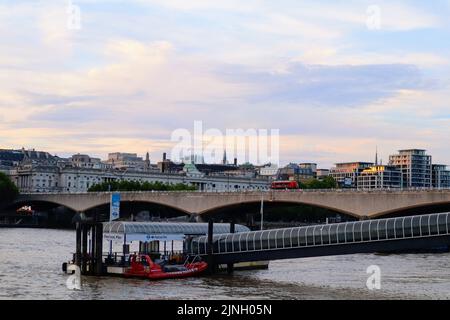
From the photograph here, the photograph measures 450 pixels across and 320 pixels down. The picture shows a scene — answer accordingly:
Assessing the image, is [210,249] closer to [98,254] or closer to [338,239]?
[98,254]

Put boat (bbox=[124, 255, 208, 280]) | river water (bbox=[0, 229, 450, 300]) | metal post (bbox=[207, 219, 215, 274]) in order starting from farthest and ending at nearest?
metal post (bbox=[207, 219, 215, 274]), boat (bbox=[124, 255, 208, 280]), river water (bbox=[0, 229, 450, 300])

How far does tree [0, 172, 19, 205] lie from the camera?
17612 centimetres

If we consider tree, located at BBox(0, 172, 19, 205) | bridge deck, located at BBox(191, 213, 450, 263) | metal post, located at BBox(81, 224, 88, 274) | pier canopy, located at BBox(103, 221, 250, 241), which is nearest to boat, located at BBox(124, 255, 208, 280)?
pier canopy, located at BBox(103, 221, 250, 241)

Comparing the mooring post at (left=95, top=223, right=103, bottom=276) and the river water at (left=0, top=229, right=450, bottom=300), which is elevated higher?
the mooring post at (left=95, top=223, right=103, bottom=276)

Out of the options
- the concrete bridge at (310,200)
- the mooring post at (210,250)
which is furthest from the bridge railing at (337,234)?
the concrete bridge at (310,200)

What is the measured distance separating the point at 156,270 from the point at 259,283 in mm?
6265

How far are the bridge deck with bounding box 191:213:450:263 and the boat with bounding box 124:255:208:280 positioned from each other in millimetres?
2969

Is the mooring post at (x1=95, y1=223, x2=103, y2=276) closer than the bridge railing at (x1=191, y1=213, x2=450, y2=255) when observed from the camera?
No

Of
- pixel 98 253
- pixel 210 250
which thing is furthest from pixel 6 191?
pixel 98 253

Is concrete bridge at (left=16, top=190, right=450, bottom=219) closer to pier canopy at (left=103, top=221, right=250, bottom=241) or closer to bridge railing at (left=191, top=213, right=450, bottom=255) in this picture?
pier canopy at (left=103, top=221, right=250, bottom=241)

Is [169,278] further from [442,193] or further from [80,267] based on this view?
[442,193]

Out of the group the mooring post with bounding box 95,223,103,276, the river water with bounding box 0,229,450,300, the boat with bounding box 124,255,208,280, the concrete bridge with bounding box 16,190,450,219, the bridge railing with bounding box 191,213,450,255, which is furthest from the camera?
the concrete bridge with bounding box 16,190,450,219

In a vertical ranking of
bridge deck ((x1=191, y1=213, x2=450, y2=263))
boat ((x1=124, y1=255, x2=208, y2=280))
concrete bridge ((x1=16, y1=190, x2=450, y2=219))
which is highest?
concrete bridge ((x1=16, y1=190, x2=450, y2=219))
